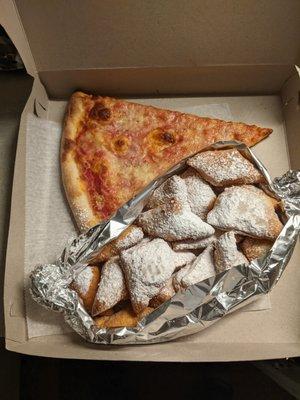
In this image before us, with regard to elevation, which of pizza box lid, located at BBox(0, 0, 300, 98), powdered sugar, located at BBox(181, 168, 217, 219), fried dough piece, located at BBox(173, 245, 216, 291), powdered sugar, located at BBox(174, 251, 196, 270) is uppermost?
pizza box lid, located at BBox(0, 0, 300, 98)

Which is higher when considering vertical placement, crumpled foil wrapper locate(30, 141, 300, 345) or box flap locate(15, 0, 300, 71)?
box flap locate(15, 0, 300, 71)

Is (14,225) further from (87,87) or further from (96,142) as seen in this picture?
(87,87)

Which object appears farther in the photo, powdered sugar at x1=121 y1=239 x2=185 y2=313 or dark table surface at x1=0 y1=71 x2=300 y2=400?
dark table surface at x1=0 y1=71 x2=300 y2=400

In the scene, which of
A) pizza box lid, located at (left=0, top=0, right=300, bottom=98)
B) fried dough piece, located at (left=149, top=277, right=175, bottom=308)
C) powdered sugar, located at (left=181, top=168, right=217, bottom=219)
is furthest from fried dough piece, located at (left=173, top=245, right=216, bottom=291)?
pizza box lid, located at (left=0, top=0, right=300, bottom=98)

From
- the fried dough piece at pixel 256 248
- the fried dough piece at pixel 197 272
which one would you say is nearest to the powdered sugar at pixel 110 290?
the fried dough piece at pixel 197 272

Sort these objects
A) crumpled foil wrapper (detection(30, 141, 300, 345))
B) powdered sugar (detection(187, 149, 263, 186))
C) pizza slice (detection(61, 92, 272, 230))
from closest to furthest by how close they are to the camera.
→ 1. crumpled foil wrapper (detection(30, 141, 300, 345))
2. powdered sugar (detection(187, 149, 263, 186))
3. pizza slice (detection(61, 92, 272, 230))

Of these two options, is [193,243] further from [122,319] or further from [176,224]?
[122,319]

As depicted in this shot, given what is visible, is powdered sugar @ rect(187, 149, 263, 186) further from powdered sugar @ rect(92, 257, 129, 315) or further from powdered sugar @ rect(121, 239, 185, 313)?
powdered sugar @ rect(92, 257, 129, 315)
